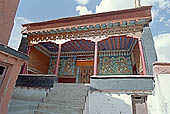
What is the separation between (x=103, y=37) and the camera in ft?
21.5

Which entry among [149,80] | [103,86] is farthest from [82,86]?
[149,80]

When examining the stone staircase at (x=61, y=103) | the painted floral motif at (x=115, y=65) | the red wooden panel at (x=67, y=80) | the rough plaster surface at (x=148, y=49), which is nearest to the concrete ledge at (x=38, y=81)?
the stone staircase at (x=61, y=103)

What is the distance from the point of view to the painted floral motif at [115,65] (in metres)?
8.33

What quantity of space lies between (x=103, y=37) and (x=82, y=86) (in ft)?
9.82

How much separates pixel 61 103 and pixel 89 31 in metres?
4.25

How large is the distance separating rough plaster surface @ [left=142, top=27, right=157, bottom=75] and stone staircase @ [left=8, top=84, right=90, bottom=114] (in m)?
2.98

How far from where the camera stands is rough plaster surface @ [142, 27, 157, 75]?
533 centimetres

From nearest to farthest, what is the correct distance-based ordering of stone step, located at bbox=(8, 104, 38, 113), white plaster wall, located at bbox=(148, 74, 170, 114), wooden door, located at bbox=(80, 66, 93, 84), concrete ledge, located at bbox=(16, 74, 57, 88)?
stone step, located at bbox=(8, 104, 38, 113) → white plaster wall, located at bbox=(148, 74, 170, 114) → concrete ledge, located at bbox=(16, 74, 57, 88) → wooden door, located at bbox=(80, 66, 93, 84)

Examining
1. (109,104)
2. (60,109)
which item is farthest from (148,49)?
(60,109)

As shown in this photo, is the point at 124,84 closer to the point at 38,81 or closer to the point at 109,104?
the point at 109,104

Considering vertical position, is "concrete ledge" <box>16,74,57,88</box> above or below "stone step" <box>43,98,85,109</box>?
above

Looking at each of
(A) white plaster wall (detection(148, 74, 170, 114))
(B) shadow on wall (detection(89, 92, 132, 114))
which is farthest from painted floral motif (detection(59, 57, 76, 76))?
(A) white plaster wall (detection(148, 74, 170, 114))

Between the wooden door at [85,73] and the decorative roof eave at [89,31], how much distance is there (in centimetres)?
310

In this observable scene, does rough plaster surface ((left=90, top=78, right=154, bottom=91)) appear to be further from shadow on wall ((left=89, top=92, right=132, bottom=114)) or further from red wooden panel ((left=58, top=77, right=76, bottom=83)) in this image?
red wooden panel ((left=58, top=77, right=76, bottom=83))
